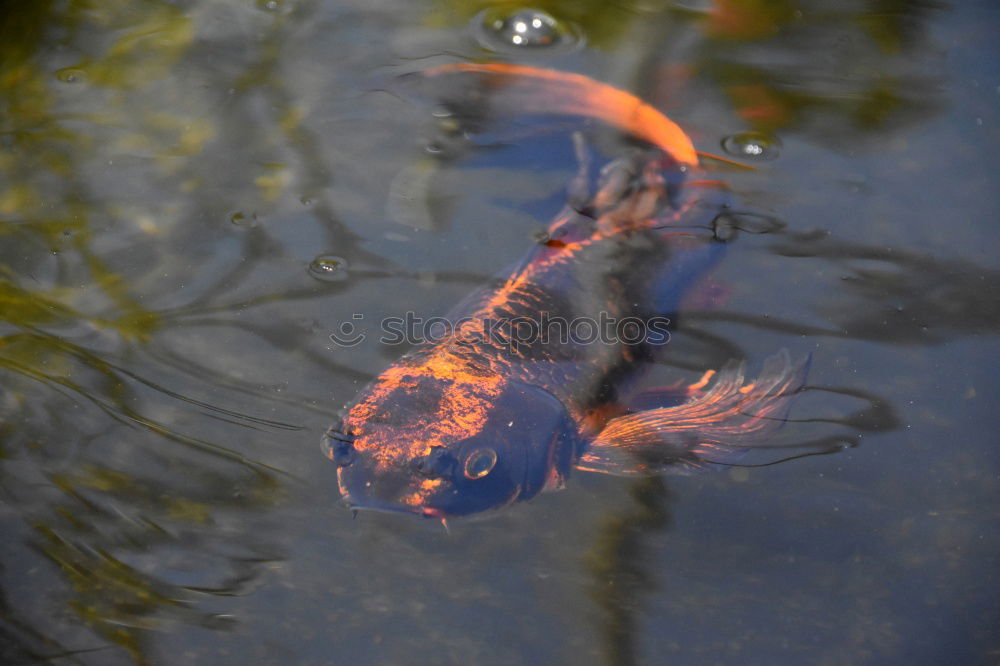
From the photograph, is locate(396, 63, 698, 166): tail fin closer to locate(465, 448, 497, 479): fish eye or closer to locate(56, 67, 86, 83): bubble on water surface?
locate(465, 448, 497, 479): fish eye

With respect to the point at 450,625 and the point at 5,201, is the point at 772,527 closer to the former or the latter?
the point at 450,625

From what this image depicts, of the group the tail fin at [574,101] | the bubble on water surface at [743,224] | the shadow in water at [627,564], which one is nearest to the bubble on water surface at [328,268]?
the tail fin at [574,101]

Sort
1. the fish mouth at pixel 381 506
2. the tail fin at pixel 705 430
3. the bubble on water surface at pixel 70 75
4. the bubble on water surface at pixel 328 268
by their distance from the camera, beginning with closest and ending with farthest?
the fish mouth at pixel 381 506
the tail fin at pixel 705 430
the bubble on water surface at pixel 328 268
the bubble on water surface at pixel 70 75

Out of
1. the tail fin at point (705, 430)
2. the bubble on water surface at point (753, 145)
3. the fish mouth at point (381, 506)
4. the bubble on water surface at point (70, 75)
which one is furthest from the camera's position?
the bubble on water surface at point (70, 75)

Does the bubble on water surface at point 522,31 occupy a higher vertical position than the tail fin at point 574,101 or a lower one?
higher

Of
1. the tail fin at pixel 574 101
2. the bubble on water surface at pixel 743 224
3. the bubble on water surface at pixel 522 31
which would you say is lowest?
the bubble on water surface at pixel 743 224

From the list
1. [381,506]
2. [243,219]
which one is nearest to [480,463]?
[381,506]

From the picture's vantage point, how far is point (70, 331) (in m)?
3.37

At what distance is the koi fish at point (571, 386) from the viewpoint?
110 inches

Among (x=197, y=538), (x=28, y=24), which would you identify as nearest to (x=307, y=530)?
(x=197, y=538)

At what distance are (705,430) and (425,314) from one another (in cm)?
120

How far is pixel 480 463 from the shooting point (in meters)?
2.81

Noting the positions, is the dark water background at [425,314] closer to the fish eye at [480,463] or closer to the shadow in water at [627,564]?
the shadow in water at [627,564]

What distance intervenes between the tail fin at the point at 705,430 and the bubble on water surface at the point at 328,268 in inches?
51.2
